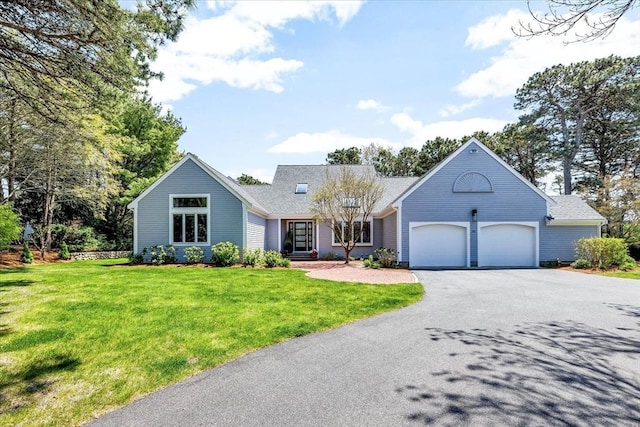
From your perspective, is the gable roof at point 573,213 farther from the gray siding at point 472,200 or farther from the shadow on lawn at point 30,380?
the shadow on lawn at point 30,380

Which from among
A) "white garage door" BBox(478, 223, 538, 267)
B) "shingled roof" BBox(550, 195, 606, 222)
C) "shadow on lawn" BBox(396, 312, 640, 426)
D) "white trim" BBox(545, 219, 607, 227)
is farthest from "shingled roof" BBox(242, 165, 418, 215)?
"shadow on lawn" BBox(396, 312, 640, 426)

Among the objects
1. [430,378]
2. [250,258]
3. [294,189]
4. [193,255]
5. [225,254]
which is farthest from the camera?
[294,189]

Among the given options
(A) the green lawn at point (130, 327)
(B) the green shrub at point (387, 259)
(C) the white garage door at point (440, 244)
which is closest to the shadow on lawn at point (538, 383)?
(A) the green lawn at point (130, 327)

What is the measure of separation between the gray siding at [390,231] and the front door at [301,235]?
4.39 meters

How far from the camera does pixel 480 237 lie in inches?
650

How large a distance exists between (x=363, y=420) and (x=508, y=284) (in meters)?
9.68

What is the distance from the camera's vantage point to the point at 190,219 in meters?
16.5

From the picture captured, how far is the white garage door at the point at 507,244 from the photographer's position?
16.5 metres

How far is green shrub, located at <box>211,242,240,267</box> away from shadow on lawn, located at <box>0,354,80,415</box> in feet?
35.3

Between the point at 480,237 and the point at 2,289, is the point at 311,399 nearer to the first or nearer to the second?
the point at 2,289

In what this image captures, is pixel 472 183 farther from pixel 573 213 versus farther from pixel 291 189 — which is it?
pixel 291 189

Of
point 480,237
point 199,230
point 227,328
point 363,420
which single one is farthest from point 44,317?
point 480,237

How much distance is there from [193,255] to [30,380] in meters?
12.2

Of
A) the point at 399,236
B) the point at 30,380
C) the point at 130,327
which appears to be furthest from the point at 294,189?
the point at 30,380
